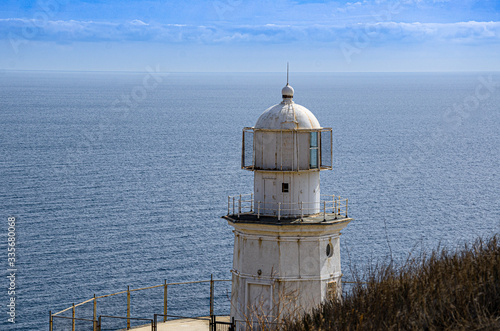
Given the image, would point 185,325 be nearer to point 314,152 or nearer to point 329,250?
point 329,250

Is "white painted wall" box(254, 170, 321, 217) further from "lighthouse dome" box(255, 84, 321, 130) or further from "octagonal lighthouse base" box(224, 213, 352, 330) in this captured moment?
"lighthouse dome" box(255, 84, 321, 130)

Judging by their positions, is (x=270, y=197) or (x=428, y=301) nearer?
(x=428, y=301)

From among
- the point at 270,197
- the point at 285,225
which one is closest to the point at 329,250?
the point at 285,225

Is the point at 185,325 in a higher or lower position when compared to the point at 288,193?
lower

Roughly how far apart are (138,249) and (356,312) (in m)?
37.9

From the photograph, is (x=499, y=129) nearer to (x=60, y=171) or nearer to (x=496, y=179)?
(x=496, y=179)

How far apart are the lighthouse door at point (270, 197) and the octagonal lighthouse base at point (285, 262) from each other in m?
0.40

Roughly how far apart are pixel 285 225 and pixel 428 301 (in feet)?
21.7

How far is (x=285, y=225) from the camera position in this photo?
79.1 ft

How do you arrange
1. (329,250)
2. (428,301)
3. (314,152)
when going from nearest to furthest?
(428,301)
(329,250)
(314,152)

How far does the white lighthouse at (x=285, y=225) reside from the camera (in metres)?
24.2

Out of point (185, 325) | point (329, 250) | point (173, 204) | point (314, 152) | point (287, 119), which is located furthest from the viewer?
point (173, 204)

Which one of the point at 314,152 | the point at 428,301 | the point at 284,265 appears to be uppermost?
the point at 314,152

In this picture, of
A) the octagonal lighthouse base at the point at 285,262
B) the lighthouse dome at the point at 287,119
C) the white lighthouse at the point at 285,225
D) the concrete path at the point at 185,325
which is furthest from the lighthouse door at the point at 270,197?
the concrete path at the point at 185,325
